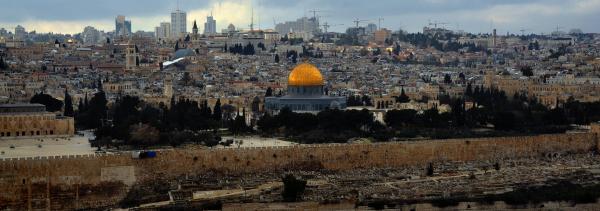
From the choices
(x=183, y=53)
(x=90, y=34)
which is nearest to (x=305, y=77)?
(x=183, y=53)

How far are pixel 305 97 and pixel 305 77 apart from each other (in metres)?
1.12

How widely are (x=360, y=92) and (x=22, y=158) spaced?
38.8m

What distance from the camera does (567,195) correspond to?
1216 inches

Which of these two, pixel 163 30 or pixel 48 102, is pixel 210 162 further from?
pixel 163 30

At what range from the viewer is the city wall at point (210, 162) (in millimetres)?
30219

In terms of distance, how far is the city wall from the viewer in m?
30.2

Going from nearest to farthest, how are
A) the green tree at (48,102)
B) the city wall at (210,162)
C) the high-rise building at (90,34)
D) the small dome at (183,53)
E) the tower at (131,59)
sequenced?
1. the city wall at (210,162)
2. the green tree at (48,102)
3. the tower at (131,59)
4. the small dome at (183,53)
5. the high-rise building at (90,34)

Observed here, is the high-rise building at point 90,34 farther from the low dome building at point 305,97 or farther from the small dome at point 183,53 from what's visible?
the low dome building at point 305,97

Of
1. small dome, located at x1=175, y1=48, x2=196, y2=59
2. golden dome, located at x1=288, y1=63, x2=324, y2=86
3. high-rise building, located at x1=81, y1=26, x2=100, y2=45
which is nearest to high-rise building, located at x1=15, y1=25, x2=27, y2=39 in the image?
high-rise building, located at x1=81, y1=26, x2=100, y2=45

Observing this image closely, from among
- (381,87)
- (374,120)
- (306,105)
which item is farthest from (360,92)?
(374,120)

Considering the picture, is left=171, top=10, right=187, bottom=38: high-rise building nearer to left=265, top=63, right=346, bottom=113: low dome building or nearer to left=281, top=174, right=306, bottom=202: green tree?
left=265, top=63, right=346, bottom=113: low dome building

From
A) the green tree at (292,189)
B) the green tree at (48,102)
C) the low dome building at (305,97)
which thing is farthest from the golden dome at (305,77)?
the green tree at (292,189)

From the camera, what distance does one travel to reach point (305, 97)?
5297 cm

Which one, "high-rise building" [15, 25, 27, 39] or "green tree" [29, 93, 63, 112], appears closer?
"green tree" [29, 93, 63, 112]
